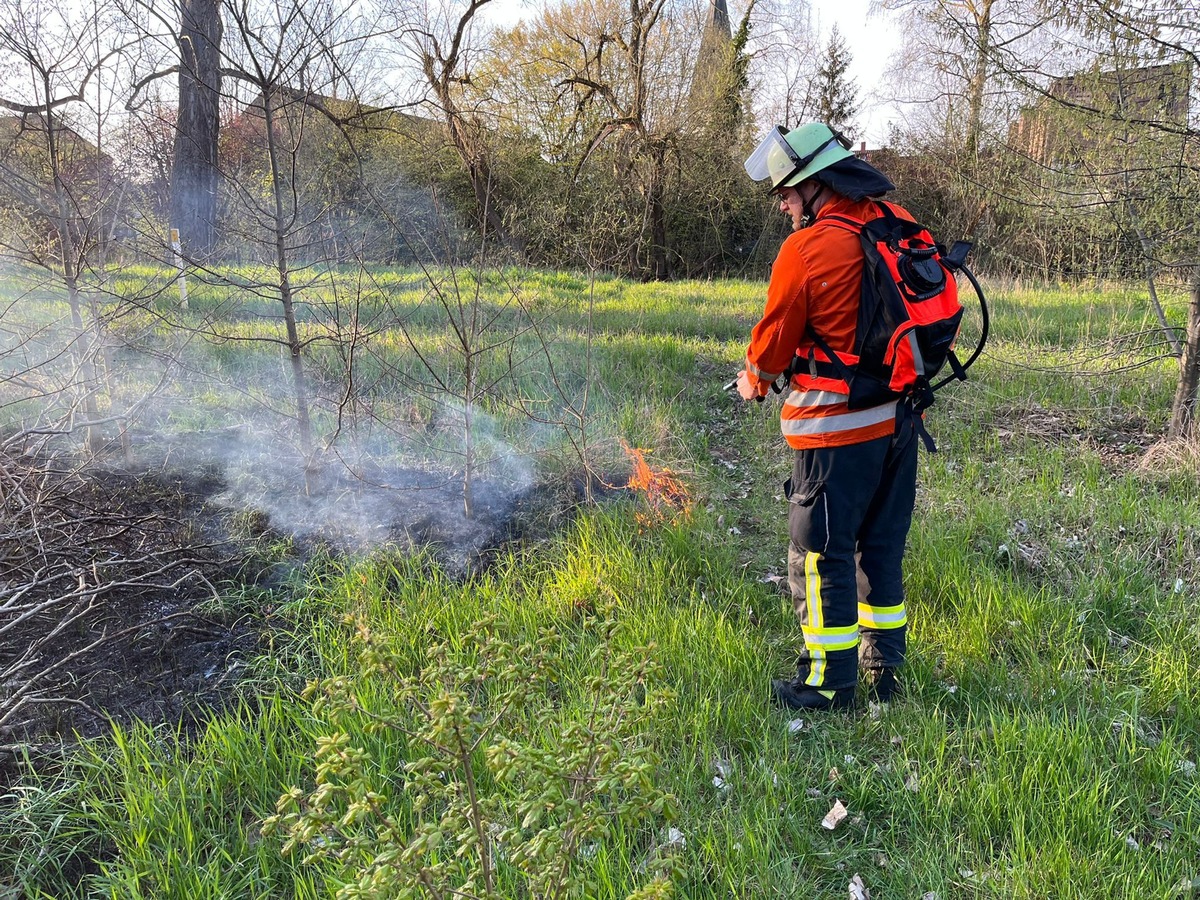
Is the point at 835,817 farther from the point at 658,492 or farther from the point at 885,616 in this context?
the point at 658,492

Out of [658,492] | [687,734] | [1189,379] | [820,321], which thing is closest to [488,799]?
[687,734]

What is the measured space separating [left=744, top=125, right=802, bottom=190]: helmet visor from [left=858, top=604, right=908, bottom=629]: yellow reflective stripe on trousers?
1.78 metres

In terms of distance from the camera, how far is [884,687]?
303 cm

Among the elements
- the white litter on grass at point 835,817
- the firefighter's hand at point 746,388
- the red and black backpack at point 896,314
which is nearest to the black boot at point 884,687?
the white litter on grass at point 835,817

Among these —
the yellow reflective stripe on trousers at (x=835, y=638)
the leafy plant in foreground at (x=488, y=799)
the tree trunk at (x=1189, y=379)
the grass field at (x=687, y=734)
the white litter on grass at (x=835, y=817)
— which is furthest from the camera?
the tree trunk at (x=1189, y=379)

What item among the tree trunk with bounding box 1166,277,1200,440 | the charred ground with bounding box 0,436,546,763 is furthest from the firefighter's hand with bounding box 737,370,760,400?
the tree trunk with bounding box 1166,277,1200,440

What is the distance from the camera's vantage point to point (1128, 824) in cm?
237

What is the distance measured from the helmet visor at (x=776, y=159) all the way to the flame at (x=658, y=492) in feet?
7.09

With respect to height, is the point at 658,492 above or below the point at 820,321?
below

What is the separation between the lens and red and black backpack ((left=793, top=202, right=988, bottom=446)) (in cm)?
251

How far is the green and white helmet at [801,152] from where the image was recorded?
264cm

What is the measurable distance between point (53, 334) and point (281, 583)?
4.46 meters

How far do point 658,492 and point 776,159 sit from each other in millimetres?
2308

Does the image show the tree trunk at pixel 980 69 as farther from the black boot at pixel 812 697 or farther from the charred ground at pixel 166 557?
the black boot at pixel 812 697
